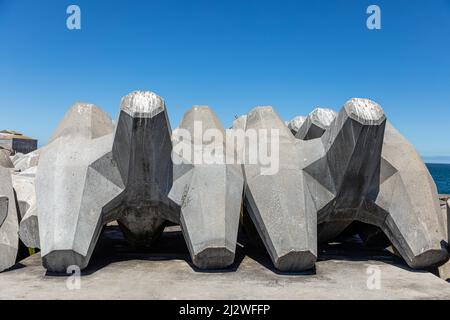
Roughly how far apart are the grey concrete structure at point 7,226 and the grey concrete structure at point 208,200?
103 inches

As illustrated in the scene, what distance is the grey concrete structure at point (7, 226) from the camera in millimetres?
6742

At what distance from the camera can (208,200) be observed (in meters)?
6.98

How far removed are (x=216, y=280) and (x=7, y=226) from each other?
12.3 ft

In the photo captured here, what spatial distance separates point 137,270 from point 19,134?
4101cm

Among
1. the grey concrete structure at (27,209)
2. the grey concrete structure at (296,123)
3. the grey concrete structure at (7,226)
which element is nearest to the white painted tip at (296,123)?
the grey concrete structure at (296,123)

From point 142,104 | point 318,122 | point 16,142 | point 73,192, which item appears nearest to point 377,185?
point 318,122

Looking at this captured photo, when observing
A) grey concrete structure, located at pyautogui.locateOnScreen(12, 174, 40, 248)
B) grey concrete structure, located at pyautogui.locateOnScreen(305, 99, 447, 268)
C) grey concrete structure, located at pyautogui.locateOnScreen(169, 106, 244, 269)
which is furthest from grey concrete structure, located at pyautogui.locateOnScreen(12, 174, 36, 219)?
grey concrete structure, located at pyautogui.locateOnScreen(305, 99, 447, 268)

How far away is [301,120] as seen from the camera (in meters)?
11.8

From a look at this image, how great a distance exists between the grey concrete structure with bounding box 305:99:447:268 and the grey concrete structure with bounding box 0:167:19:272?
16.1ft

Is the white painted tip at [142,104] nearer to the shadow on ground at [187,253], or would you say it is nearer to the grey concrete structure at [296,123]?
the shadow on ground at [187,253]

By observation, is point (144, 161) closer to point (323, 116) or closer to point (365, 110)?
point (365, 110)
